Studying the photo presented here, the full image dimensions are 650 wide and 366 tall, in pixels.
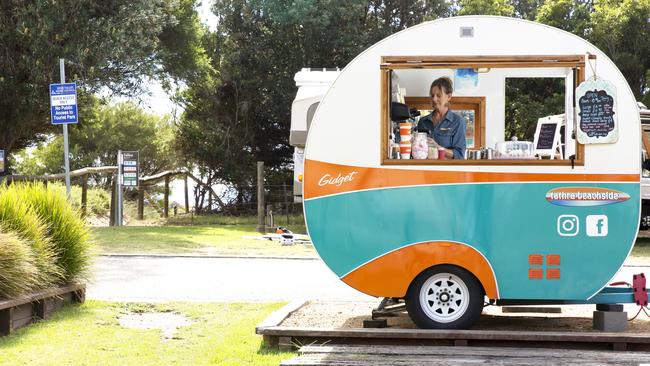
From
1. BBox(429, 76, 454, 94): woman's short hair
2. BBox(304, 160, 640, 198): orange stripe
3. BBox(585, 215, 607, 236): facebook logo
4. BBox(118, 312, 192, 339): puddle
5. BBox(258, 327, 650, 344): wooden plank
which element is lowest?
BBox(118, 312, 192, 339): puddle

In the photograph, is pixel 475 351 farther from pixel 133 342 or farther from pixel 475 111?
pixel 475 111

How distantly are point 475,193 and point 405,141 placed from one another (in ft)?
2.74

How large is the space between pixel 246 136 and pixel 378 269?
2330 cm

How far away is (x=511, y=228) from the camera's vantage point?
7672mm

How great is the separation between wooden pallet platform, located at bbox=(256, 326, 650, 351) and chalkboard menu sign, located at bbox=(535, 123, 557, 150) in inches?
101

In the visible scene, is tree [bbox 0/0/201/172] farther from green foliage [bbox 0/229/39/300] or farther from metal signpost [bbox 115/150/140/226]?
green foliage [bbox 0/229/39/300]

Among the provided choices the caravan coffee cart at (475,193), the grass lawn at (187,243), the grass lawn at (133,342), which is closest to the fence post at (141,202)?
the grass lawn at (187,243)

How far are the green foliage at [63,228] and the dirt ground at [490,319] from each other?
2696mm

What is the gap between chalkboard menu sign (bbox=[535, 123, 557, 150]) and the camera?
9.37 metres

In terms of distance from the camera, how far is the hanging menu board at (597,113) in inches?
301

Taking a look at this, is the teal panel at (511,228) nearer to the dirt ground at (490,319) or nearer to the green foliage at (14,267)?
the dirt ground at (490,319)

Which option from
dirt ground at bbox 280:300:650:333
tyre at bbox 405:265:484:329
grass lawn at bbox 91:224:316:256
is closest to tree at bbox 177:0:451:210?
grass lawn at bbox 91:224:316:256

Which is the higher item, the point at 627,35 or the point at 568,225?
the point at 627,35

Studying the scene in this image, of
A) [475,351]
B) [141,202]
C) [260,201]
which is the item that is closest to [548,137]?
[475,351]
